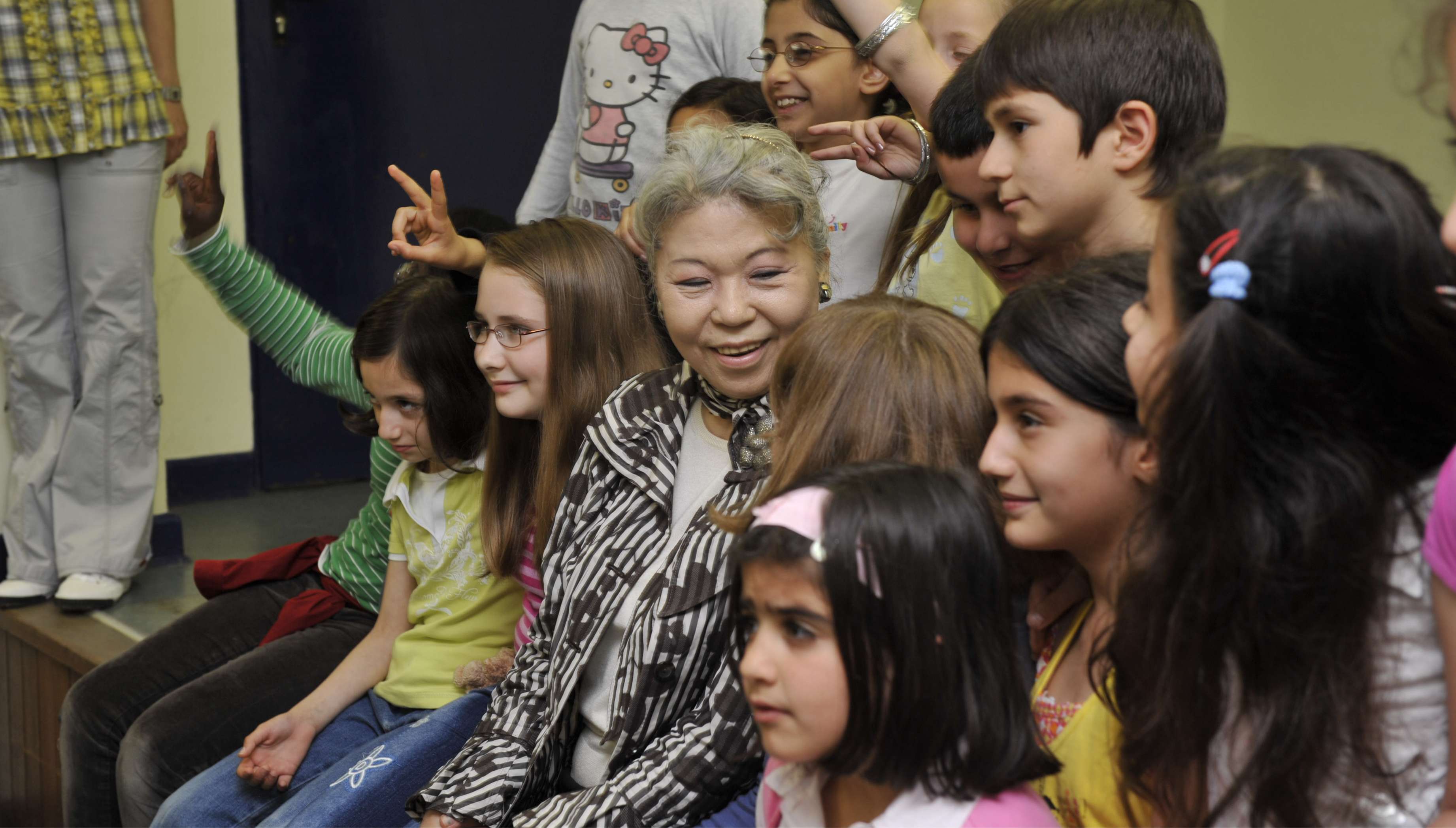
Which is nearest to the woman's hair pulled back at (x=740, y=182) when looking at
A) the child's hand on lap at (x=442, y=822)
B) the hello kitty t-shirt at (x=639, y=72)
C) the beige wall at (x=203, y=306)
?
the child's hand on lap at (x=442, y=822)

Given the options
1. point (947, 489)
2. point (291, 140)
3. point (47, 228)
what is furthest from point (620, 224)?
point (291, 140)

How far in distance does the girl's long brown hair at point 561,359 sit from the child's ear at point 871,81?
45 cm

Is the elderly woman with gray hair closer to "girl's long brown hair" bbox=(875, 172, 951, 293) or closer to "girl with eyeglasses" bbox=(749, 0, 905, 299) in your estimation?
"girl's long brown hair" bbox=(875, 172, 951, 293)

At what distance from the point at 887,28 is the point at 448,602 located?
3.44ft

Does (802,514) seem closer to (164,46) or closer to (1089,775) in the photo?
(1089,775)

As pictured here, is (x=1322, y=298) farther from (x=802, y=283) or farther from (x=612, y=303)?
(x=612, y=303)

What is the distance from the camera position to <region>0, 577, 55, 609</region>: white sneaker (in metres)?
2.98

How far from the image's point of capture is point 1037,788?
1137mm

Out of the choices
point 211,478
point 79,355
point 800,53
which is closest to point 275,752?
point 800,53

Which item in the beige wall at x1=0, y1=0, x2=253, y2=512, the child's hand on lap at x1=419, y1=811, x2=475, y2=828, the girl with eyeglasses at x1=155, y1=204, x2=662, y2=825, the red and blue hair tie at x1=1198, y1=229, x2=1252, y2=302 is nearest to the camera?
the red and blue hair tie at x1=1198, y1=229, x2=1252, y2=302

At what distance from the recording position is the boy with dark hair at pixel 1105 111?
1309 mm

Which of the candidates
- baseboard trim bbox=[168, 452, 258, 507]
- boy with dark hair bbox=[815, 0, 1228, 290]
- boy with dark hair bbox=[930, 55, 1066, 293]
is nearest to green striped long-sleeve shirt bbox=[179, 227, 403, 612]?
boy with dark hair bbox=[930, 55, 1066, 293]

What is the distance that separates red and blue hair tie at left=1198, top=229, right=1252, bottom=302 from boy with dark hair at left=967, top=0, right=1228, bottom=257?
0.40 m

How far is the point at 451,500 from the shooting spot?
1973mm
